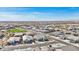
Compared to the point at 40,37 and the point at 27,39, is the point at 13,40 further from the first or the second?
the point at 40,37

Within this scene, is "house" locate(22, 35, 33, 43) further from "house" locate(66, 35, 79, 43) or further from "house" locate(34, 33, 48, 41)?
"house" locate(66, 35, 79, 43)

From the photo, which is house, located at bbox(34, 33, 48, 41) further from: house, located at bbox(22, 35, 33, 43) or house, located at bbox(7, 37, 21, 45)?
house, located at bbox(7, 37, 21, 45)

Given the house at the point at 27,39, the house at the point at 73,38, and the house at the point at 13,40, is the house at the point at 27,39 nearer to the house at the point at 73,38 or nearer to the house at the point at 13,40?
the house at the point at 13,40

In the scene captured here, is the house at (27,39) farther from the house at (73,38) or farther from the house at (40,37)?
the house at (73,38)

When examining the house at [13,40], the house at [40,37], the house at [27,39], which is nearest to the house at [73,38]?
the house at [40,37]

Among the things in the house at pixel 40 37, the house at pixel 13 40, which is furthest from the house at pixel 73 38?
the house at pixel 13 40

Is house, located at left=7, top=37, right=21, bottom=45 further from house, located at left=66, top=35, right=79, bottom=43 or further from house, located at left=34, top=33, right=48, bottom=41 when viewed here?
house, located at left=66, top=35, right=79, bottom=43

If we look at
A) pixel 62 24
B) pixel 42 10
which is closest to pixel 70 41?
pixel 62 24

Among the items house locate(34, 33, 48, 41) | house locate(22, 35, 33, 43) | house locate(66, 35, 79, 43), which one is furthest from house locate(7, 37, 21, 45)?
house locate(66, 35, 79, 43)

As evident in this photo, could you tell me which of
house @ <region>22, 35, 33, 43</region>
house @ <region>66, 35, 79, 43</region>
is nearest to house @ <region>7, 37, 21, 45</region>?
house @ <region>22, 35, 33, 43</region>

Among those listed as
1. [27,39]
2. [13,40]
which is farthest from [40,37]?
[13,40]

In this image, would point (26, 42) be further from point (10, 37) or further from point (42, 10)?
point (42, 10)
